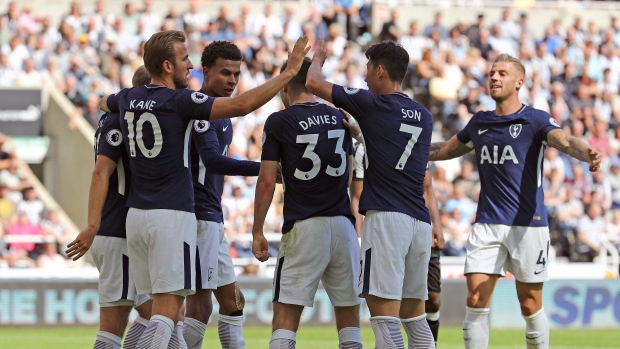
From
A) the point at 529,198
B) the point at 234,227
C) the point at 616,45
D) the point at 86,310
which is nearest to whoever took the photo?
the point at 529,198

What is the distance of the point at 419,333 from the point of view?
341 inches

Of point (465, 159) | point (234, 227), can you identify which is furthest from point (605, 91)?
point (234, 227)

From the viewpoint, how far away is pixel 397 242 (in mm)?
8289

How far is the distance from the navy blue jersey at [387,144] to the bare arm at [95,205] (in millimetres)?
1791

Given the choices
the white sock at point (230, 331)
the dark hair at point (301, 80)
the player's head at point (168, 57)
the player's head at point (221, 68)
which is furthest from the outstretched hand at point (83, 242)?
the dark hair at point (301, 80)

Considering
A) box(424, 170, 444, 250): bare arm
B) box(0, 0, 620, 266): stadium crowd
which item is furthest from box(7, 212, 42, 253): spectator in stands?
box(424, 170, 444, 250): bare arm

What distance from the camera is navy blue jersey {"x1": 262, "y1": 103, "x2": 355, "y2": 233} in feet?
27.4

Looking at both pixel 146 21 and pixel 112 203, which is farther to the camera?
pixel 146 21

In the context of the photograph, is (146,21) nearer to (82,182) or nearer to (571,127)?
(82,182)

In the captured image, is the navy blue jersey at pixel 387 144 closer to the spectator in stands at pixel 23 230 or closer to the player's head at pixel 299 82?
the player's head at pixel 299 82

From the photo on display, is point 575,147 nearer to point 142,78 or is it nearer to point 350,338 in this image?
point 350,338

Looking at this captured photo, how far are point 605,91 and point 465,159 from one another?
4.68 m

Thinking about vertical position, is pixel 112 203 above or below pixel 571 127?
below

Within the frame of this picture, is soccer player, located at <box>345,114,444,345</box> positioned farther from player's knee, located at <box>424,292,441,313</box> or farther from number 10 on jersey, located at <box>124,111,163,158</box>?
number 10 on jersey, located at <box>124,111,163,158</box>
